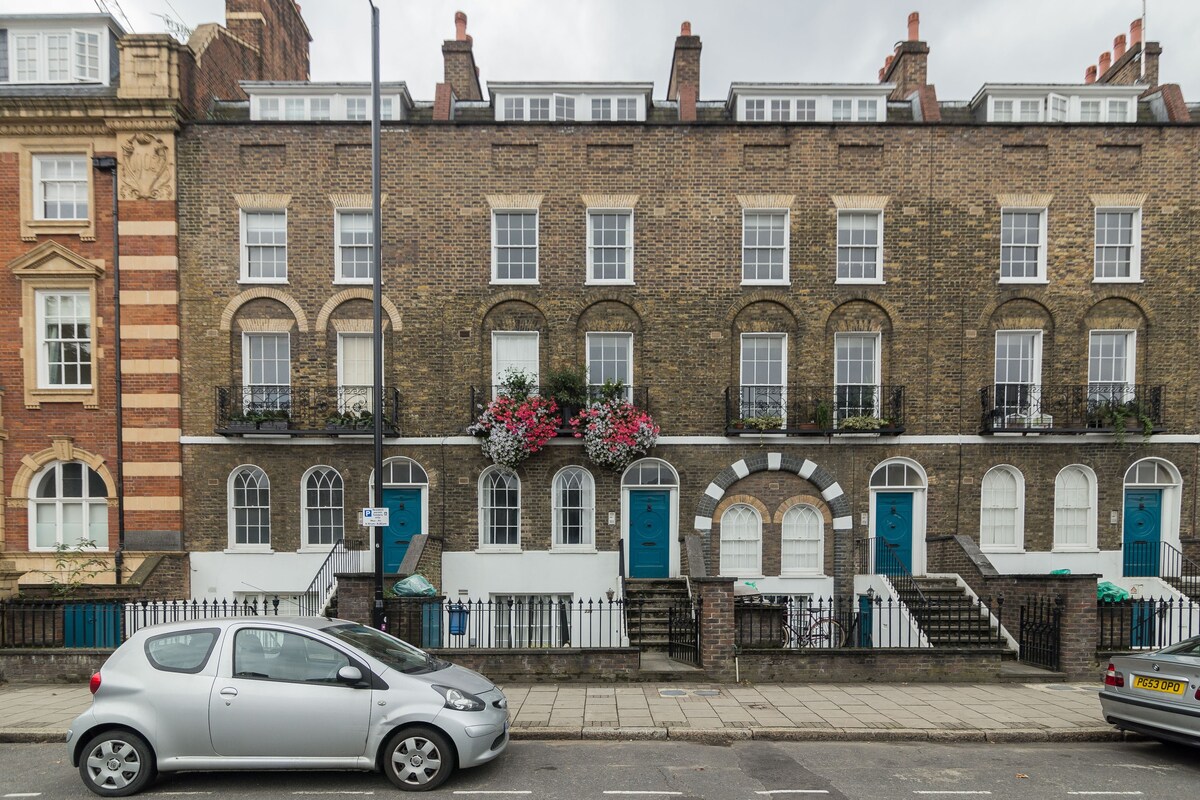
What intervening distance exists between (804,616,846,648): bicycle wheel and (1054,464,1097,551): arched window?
259 inches

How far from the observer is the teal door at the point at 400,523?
1541 centimetres

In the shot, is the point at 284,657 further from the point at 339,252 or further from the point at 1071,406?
the point at 1071,406

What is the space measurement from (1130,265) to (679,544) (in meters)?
12.2

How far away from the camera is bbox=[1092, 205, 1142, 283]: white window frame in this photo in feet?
50.4

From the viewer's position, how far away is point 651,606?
13.8 m

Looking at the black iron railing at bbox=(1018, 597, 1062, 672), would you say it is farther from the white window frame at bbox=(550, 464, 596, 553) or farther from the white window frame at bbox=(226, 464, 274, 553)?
the white window frame at bbox=(226, 464, 274, 553)

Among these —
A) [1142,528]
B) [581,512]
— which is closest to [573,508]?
[581,512]

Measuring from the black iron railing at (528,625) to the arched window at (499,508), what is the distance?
1.41 metres

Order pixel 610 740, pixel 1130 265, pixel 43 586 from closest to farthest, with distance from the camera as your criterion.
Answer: pixel 610 740
pixel 43 586
pixel 1130 265

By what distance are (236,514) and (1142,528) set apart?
20686 millimetres

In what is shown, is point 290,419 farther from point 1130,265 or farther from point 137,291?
point 1130,265

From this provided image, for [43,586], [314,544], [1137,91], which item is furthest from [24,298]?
[1137,91]

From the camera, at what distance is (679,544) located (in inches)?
603

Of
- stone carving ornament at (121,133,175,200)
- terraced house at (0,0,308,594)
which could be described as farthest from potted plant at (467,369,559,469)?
stone carving ornament at (121,133,175,200)
